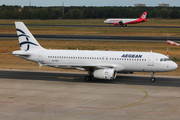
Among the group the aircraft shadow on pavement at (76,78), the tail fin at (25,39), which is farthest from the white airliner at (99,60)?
the aircraft shadow on pavement at (76,78)

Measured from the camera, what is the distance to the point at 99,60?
145 ft

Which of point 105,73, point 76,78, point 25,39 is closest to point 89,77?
point 76,78

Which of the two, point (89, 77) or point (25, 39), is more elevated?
point (25, 39)

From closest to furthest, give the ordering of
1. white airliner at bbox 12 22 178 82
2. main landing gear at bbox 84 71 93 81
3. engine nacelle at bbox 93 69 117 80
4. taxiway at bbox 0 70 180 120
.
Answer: taxiway at bbox 0 70 180 120 < engine nacelle at bbox 93 69 117 80 < white airliner at bbox 12 22 178 82 < main landing gear at bbox 84 71 93 81

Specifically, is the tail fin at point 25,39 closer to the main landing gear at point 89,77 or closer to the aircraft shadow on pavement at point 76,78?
the aircraft shadow on pavement at point 76,78

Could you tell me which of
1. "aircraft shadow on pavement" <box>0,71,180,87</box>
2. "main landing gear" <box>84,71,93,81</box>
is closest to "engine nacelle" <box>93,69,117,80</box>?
"aircraft shadow on pavement" <box>0,71,180,87</box>

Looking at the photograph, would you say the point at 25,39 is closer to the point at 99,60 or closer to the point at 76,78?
→ the point at 76,78

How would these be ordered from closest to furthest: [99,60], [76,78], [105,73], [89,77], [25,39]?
[105,73]
[89,77]
[99,60]
[76,78]
[25,39]

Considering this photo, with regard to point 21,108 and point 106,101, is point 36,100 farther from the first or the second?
point 106,101

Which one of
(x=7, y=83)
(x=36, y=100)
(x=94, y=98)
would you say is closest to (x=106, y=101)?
(x=94, y=98)

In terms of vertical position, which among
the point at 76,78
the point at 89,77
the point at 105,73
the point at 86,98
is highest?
the point at 105,73

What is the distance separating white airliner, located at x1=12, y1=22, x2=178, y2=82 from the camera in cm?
4206

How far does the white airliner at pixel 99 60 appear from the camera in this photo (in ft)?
138

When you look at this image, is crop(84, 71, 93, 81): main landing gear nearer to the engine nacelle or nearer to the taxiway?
the taxiway
